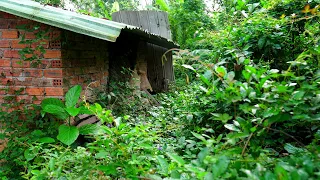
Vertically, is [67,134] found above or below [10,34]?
below

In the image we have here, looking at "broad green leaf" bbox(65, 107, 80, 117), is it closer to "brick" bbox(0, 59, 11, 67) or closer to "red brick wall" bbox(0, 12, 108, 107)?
"red brick wall" bbox(0, 12, 108, 107)

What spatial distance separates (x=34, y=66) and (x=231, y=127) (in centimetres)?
250

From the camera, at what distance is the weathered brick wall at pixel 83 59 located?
10.2ft

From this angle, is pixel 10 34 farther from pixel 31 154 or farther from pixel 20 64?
pixel 31 154

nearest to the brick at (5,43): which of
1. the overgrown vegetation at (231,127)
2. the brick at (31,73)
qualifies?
the brick at (31,73)

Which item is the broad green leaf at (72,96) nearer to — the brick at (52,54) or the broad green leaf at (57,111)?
the broad green leaf at (57,111)

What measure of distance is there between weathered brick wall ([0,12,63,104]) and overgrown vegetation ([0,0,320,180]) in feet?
0.73

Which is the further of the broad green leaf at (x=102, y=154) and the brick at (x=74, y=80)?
the brick at (x=74, y=80)

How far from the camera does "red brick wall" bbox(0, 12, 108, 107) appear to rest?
3025 millimetres

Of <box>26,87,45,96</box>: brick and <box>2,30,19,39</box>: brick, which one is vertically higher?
<box>2,30,19,39</box>: brick

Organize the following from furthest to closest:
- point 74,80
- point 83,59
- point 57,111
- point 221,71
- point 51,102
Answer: point 83,59 → point 74,80 → point 51,102 → point 57,111 → point 221,71

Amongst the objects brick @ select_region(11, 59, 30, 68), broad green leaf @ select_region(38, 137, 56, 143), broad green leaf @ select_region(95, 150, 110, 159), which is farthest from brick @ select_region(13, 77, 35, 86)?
broad green leaf @ select_region(95, 150, 110, 159)

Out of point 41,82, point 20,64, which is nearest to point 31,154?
point 41,82

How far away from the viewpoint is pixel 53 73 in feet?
9.98
